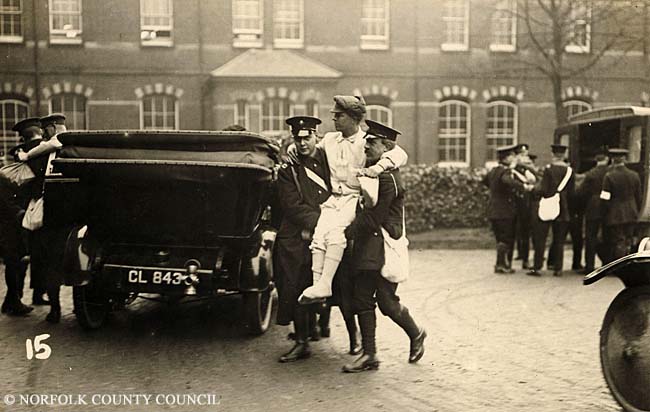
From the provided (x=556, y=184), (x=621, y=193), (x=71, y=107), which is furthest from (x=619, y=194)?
(x=71, y=107)

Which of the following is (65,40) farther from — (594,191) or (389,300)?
(389,300)

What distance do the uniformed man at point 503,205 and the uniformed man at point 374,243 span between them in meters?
6.02

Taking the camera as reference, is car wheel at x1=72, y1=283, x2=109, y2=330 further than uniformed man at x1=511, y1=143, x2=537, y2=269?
No

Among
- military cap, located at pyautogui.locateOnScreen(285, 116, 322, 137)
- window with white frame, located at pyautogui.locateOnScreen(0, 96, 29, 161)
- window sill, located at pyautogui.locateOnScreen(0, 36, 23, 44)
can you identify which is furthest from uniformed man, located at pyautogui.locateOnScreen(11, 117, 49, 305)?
window with white frame, located at pyautogui.locateOnScreen(0, 96, 29, 161)

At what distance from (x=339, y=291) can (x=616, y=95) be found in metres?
22.5

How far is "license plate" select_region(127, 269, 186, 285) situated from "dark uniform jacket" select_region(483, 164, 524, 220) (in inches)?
260

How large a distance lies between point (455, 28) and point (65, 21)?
1241 centimetres

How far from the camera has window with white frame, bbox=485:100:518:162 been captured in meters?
26.4

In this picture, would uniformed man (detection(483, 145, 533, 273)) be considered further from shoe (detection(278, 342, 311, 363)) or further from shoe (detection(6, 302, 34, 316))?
shoe (detection(6, 302, 34, 316))

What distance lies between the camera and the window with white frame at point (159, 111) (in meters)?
24.0

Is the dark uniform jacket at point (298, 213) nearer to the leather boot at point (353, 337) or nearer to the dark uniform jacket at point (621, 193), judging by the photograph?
the leather boot at point (353, 337)

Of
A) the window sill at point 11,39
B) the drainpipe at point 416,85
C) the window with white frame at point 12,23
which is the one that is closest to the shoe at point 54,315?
the window with white frame at point 12,23

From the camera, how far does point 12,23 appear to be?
44.7ft

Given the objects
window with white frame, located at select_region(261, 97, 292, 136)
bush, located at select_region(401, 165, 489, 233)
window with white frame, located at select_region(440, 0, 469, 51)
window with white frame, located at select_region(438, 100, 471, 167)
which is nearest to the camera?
bush, located at select_region(401, 165, 489, 233)
